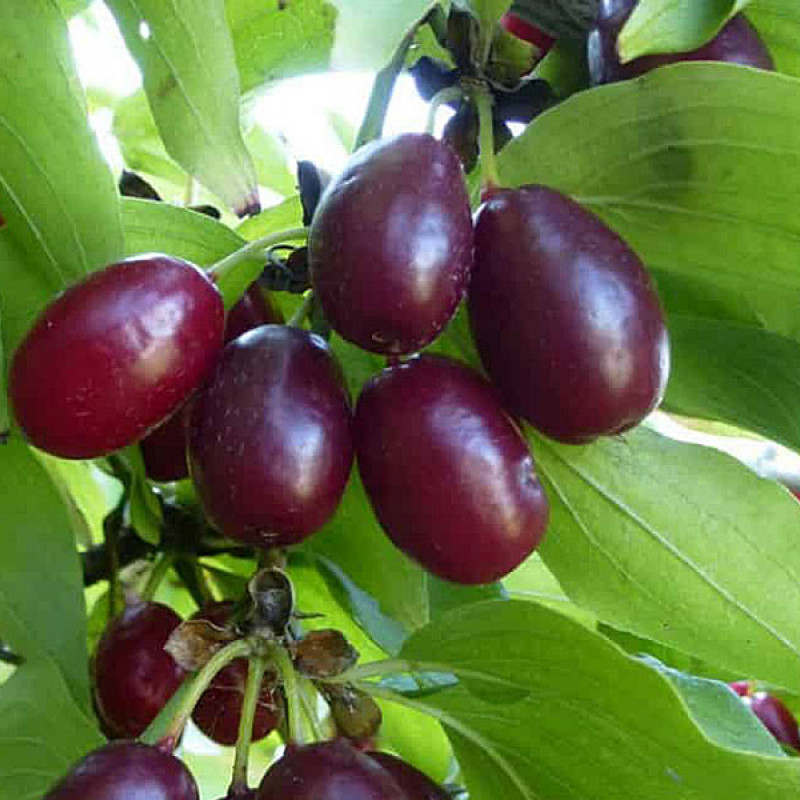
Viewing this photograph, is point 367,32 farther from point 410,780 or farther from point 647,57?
point 410,780

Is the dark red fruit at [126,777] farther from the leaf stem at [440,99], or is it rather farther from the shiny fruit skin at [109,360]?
the leaf stem at [440,99]

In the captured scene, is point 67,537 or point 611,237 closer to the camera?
point 611,237

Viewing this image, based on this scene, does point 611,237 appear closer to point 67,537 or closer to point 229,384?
point 229,384

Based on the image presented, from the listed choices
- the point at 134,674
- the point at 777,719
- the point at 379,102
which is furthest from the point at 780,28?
the point at 777,719

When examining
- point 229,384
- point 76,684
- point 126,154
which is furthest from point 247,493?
point 126,154

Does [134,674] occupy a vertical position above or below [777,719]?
above
